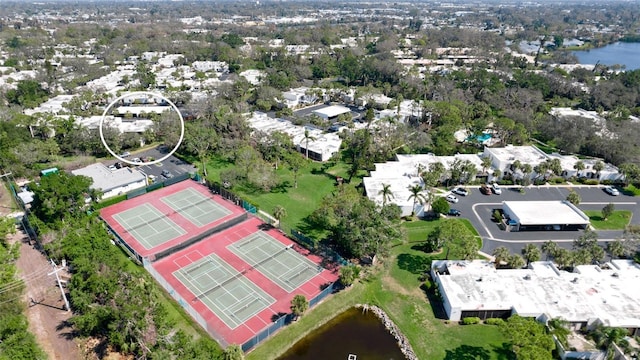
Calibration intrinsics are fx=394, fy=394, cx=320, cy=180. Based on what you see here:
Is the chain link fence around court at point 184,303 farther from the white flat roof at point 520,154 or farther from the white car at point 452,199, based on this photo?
the white flat roof at point 520,154

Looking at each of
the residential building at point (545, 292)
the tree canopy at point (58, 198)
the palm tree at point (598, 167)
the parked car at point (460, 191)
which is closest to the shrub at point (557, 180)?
the palm tree at point (598, 167)

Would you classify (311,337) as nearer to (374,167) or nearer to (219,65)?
(374,167)

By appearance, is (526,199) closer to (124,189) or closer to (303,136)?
(303,136)

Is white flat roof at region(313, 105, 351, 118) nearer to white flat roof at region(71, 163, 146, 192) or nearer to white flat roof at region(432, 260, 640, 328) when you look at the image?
white flat roof at region(71, 163, 146, 192)

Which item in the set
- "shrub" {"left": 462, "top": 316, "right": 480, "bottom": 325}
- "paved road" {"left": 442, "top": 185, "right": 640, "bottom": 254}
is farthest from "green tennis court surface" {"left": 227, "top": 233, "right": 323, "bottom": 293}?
"paved road" {"left": 442, "top": 185, "right": 640, "bottom": 254}

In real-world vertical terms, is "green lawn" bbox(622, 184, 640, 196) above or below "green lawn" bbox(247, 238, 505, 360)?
above
